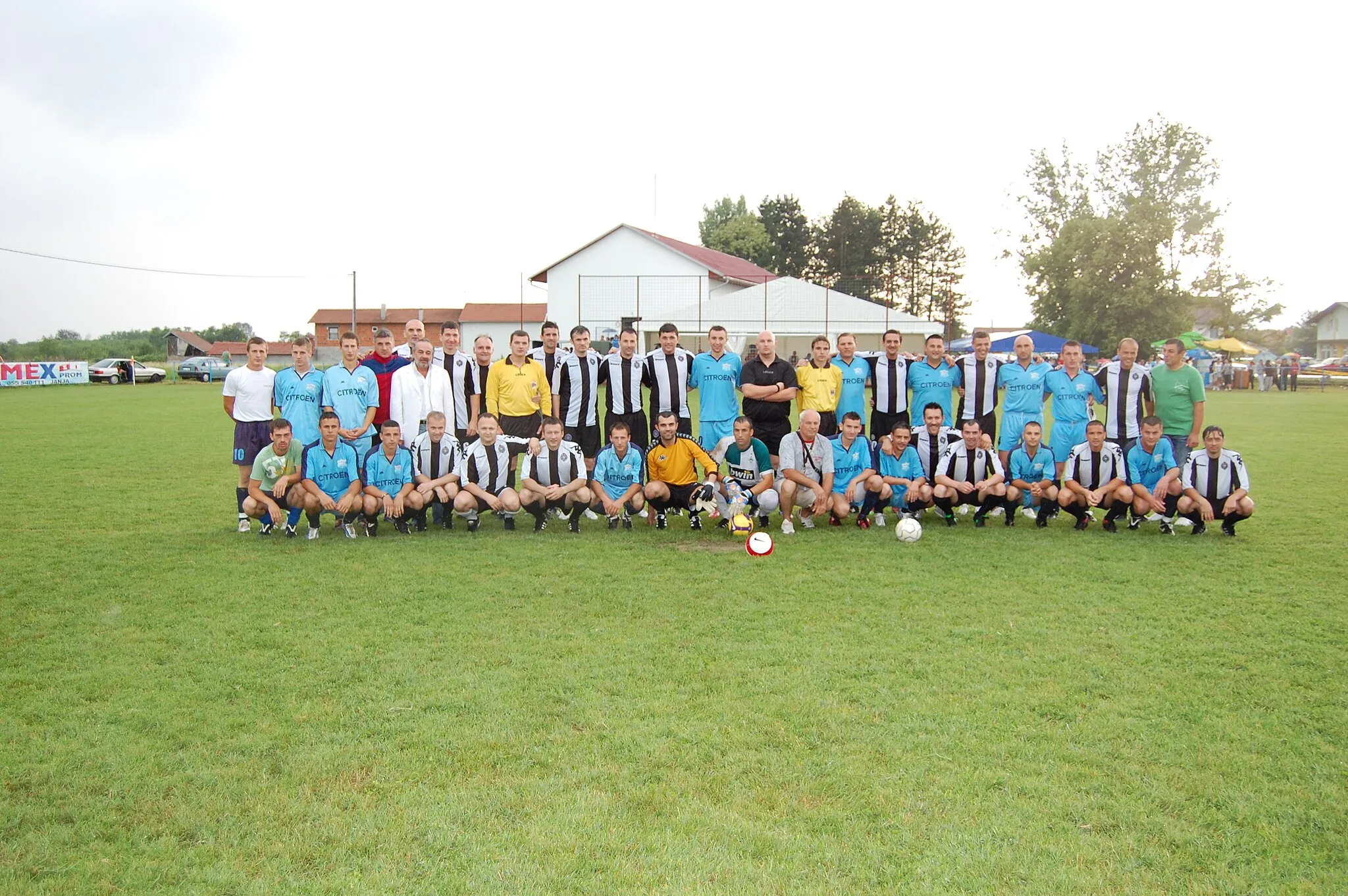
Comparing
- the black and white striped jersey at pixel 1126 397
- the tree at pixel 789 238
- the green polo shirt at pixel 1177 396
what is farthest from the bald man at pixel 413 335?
the tree at pixel 789 238

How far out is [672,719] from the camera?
3730mm

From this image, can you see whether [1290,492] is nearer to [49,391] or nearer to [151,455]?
[151,455]

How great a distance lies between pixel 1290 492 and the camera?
31.8ft

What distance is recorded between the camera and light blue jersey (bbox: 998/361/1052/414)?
8289 mm

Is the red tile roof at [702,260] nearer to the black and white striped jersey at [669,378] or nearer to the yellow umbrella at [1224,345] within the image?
the yellow umbrella at [1224,345]

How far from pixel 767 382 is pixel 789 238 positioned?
49.1 metres

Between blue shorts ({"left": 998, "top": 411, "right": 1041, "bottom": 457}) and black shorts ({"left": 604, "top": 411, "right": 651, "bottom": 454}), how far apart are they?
328 centimetres

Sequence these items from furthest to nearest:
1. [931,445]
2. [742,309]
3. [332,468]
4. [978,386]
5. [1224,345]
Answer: [1224,345], [742,309], [978,386], [931,445], [332,468]

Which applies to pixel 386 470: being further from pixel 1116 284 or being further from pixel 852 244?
pixel 852 244

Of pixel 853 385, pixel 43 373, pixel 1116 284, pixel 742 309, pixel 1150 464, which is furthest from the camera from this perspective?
pixel 1116 284

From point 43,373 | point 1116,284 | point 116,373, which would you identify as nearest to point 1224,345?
point 1116,284

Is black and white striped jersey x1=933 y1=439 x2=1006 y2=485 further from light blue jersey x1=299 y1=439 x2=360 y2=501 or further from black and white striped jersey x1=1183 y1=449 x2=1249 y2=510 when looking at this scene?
light blue jersey x1=299 y1=439 x2=360 y2=501

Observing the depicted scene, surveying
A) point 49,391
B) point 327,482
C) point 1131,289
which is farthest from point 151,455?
point 1131,289

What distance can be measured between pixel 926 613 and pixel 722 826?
2.65 m
